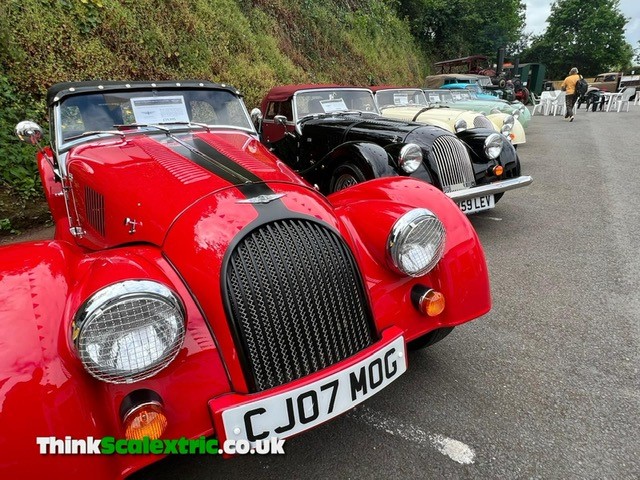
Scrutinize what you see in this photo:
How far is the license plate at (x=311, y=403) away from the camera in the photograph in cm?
142

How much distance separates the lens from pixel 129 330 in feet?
4.25

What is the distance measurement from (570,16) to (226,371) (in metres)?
51.8

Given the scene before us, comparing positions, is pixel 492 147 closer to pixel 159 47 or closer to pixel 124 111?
pixel 124 111

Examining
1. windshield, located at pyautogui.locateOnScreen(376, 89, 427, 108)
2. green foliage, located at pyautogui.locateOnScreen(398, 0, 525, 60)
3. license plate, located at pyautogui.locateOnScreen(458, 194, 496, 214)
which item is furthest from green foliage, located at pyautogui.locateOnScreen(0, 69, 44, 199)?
green foliage, located at pyautogui.locateOnScreen(398, 0, 525, 60)

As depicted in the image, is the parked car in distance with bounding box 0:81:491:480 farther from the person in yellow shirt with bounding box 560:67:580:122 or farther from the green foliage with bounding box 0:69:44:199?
the person in yellow shirt with bounding box 560:67:580:122

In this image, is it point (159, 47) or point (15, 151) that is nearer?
point (15, 151)

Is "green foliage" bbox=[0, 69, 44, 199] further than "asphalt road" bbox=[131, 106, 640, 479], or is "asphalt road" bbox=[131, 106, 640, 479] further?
"green foliage" bbox=[0, 69, 44, 199]

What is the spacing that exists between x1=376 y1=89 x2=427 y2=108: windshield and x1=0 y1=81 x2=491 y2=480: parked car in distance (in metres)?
6.38

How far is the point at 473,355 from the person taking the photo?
8.20ft

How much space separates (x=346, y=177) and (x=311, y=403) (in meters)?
3.21

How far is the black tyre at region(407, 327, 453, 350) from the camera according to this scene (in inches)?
86.3

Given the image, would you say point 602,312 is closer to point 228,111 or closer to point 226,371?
point 226,371

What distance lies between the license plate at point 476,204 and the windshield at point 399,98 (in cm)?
427

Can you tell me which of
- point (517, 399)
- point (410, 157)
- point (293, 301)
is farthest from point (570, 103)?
point (293, 301)
